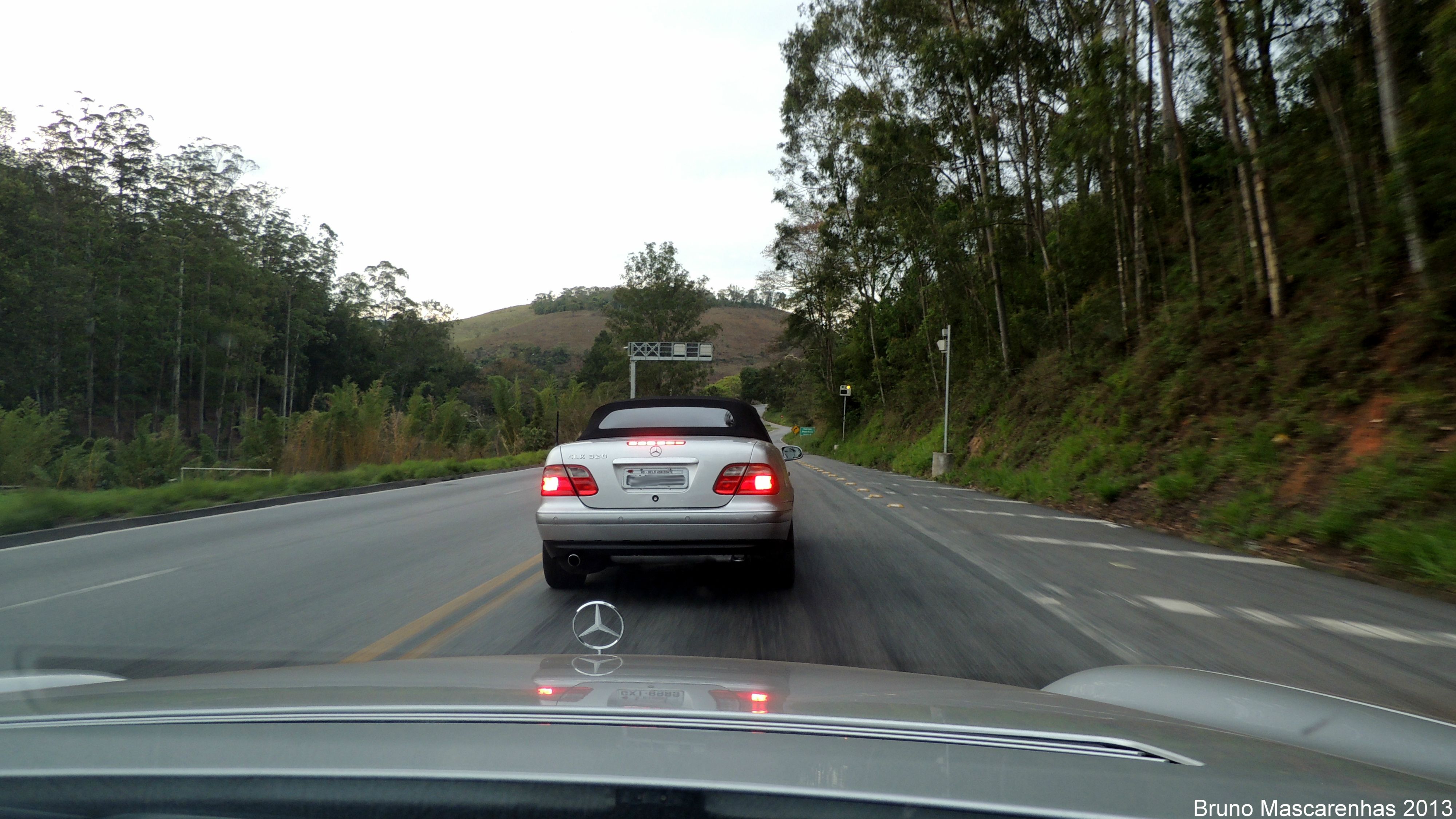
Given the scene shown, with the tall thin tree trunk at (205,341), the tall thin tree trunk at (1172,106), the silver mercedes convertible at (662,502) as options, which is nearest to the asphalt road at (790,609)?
the silver mercedes convertible at (662,502)

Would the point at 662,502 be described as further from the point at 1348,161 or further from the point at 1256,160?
the point at 1348,161

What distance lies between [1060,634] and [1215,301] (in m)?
13.7

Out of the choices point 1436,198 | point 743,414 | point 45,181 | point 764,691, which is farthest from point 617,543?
point 45,181

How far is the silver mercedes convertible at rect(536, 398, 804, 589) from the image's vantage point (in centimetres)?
582

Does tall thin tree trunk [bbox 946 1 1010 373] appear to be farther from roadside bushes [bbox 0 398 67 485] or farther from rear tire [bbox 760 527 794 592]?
roadside bushes [bbox 0 398 67 485]

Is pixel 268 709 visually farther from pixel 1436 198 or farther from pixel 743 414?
pixel 1436 198

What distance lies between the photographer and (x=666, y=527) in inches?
228

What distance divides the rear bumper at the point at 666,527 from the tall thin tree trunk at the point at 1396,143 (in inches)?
368

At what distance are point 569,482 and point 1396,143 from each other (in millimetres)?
10855

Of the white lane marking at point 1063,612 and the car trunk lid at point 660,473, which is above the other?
the car trunk lid at point 660,473

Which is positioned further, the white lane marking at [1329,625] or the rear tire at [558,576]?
the rear tire at [558,576]

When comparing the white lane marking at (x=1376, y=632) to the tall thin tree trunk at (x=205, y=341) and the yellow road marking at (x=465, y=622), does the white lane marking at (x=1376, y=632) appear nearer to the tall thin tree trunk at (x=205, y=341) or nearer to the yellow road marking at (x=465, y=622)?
the yellow road marking at (x=465, y=622)

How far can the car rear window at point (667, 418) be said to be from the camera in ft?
23.0

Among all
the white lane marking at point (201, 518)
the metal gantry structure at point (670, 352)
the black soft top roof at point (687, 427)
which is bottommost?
the white lane marking at point (201, 518)
